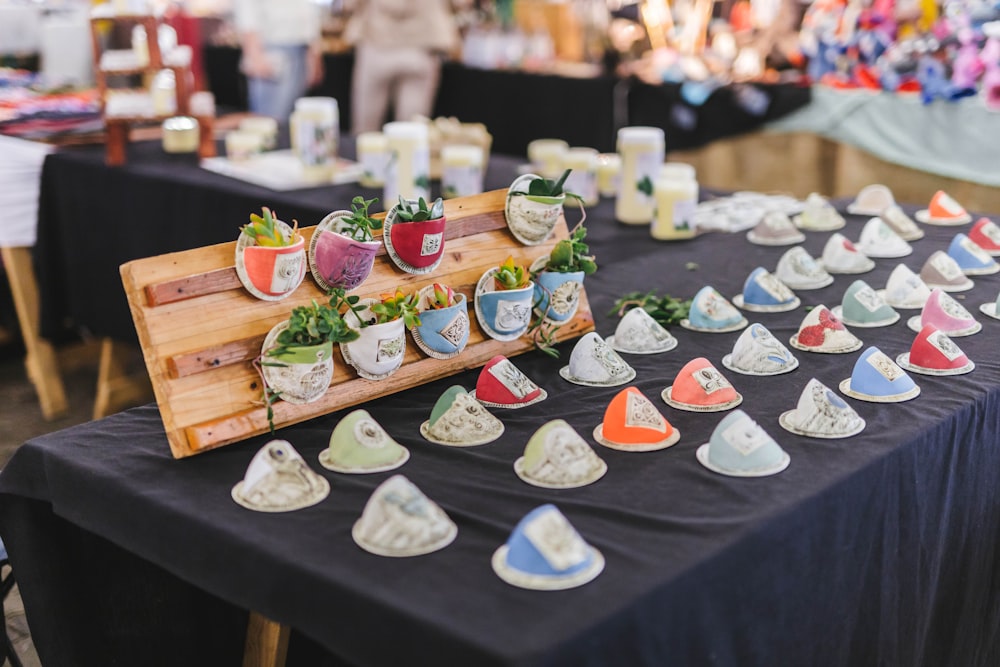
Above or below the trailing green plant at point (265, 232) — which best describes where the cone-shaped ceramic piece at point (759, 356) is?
below

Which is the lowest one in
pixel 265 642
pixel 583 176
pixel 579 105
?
pixel 265 642

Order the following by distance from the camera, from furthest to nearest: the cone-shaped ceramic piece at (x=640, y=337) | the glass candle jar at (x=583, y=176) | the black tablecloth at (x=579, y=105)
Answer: the black tablecloth at (x=579, y=105) < the glass candle jar at (x=583, y=176) < the cone-shaped ceramic piece at (x=640, y=337)

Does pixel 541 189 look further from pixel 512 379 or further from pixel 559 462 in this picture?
pixel 559 462

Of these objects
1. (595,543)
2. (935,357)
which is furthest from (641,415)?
(935,357)

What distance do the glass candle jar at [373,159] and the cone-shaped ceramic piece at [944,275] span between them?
50.7 inches

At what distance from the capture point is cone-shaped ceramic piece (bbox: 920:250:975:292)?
1775 mm

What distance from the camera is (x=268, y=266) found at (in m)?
1.24

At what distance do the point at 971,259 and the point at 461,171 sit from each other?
3.56 ft

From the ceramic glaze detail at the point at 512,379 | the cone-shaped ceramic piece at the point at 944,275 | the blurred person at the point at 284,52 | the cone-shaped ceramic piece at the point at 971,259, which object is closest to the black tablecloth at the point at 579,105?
the blurred person at the point at 284,52

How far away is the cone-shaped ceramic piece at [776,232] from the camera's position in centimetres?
213

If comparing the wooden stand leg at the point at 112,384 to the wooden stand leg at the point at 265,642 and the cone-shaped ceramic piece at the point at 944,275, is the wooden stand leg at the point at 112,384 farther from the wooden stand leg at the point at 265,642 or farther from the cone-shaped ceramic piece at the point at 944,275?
the cone-shaped ceramic piece at the point at 944,275

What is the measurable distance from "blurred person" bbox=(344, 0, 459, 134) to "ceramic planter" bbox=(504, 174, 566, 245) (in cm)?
319

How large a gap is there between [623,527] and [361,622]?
10.6 inches

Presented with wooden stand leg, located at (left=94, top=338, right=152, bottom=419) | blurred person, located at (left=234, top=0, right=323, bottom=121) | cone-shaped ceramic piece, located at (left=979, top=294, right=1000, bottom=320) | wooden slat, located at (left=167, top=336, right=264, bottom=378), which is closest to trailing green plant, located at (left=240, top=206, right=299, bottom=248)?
wooden slat, located at (left=167, top=336, right=264, bottom=378)
